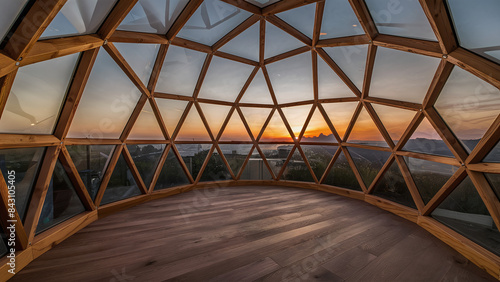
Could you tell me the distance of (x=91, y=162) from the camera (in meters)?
5.60

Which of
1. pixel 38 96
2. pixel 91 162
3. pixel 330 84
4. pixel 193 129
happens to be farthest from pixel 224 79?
pixel 38 96

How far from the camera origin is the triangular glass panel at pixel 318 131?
860cm

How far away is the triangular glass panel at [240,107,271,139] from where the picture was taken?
957cm

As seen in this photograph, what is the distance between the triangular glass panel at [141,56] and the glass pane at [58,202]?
2.87m

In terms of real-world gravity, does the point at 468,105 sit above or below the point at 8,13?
below

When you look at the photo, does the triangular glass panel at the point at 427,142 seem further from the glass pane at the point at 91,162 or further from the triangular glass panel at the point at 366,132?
the glass pane at the point at 91,162

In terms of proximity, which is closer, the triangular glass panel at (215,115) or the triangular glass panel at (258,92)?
the triangular glass panel at (258,92)

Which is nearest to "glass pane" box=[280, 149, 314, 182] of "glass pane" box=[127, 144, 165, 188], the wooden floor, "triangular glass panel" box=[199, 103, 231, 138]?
the wooden floor

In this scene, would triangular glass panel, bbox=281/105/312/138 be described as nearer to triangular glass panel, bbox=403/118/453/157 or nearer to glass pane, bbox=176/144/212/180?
glass pane, bbox=176/144/212/180

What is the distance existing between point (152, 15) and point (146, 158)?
180 inches

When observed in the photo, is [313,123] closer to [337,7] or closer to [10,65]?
[337,7]

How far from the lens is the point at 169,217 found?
18.6 ft

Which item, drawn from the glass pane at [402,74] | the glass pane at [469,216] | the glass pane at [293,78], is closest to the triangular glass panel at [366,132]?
the glass pane at [402,74]

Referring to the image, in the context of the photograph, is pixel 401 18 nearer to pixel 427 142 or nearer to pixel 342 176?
pixel 427 142
